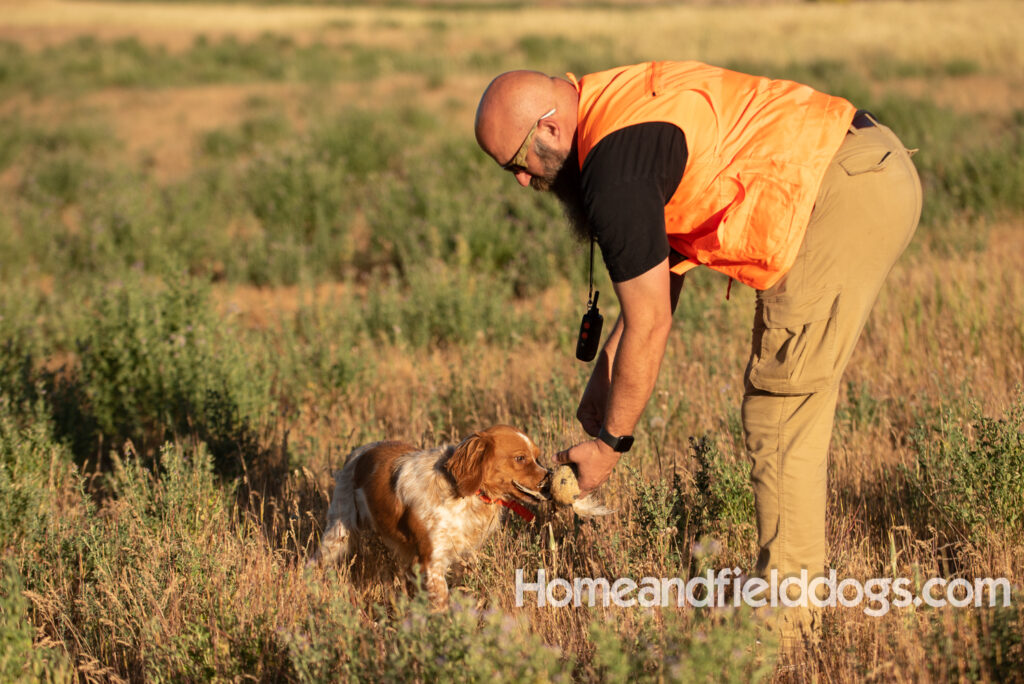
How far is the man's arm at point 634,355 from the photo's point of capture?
267 centimetres

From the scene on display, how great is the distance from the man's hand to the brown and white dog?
0.46 m

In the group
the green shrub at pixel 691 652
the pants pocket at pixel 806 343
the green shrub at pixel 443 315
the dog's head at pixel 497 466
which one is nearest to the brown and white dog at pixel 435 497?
the dog's head at pixel 497 466

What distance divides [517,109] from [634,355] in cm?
88

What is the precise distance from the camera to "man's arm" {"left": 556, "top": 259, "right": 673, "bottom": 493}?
267 centimetres

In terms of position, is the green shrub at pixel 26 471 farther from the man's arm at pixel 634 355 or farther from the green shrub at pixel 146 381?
the man's arm at pixel 634 355

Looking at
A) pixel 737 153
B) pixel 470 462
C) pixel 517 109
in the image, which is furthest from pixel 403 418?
pixel 737 153

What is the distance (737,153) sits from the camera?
2.76 m

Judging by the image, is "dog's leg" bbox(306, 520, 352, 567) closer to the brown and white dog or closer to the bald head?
the brown and white dog

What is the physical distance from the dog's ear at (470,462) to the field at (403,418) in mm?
425

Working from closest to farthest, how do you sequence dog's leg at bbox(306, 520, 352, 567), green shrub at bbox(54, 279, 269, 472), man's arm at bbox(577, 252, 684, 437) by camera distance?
man's arm at bbox(577, 252, 684, 437), dog's leg at bbox(306, 520, 352, 567), green shrub at bbox(54, 279, 269, 472)

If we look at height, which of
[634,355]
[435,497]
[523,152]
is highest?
[523,152]

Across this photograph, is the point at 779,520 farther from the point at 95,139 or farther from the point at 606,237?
the point at 95,139

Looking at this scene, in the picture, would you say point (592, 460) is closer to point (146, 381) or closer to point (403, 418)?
point (403, 418)

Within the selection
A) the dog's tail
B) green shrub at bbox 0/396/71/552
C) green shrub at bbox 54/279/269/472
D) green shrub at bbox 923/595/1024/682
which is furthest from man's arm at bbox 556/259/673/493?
green shrub at bbox 54/279/269/472
